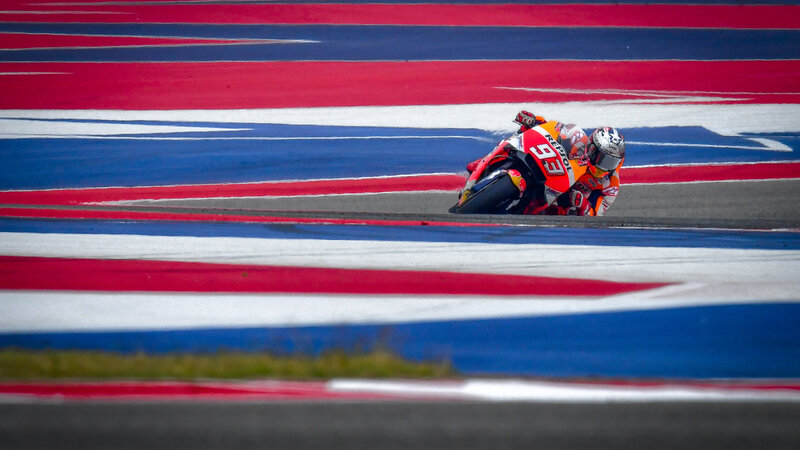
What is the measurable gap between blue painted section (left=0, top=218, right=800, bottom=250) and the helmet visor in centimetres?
65

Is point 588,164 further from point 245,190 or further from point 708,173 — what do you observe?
point 245,190

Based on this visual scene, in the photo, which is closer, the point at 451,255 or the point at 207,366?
the point at 207,366

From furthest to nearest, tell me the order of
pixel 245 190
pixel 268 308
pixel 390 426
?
A: pixel 245 190
pixel 268 308
pixel 390 426

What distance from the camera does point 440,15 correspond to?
11750mm

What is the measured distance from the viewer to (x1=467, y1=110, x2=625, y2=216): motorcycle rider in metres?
7.36

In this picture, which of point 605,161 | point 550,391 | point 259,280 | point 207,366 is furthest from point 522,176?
point 207,366

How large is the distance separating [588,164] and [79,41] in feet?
23.3

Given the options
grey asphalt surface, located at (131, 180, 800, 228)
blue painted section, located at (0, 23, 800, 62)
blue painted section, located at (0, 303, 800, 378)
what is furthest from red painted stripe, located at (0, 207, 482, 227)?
blue painted section, located at (0, 23, 800, 62)

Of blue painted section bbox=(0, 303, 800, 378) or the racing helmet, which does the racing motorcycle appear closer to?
the racing helmet

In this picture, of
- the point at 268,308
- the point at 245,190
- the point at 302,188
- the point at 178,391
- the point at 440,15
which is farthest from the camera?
the point at 440,15

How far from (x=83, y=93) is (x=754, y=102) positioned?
7950 mm

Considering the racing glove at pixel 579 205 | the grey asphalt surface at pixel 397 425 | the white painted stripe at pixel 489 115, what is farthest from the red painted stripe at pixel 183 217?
the grey asphalt surface at pixel 397 425

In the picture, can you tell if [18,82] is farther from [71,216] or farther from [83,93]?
[71,216]

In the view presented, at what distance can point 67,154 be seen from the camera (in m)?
8.59
